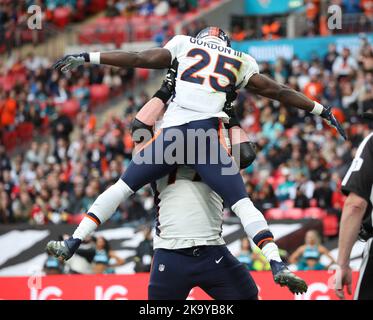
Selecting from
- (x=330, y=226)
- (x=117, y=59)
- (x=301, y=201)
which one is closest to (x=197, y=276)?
(x=117, y=59)

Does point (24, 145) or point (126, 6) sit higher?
point (126, 6)

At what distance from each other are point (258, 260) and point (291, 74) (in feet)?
25.8

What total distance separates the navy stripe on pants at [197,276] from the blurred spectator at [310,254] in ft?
18.1

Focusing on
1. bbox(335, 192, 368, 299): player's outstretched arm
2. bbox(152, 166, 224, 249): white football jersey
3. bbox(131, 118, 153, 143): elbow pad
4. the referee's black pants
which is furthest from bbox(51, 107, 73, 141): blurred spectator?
bbox(335, 192, 368, 299): player's outstretched arm

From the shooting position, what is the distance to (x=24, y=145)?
75.0 feet

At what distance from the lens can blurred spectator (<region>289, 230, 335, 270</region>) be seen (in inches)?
480

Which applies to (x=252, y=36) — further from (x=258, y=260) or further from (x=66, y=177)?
(x=258, y=260)

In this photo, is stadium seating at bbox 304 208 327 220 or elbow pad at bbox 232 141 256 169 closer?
elbow pad at bbox 232 141 256 169

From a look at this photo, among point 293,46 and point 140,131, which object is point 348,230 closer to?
point 140,131

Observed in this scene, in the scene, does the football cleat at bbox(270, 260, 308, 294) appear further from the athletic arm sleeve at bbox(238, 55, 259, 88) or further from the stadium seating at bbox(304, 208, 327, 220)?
the stadium seating at bbox(304, 208, 327, 220)

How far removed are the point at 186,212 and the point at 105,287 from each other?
398cm

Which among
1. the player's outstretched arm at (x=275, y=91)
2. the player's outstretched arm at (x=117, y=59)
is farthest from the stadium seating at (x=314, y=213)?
the player's outstretched arm at (x=117, y=59)

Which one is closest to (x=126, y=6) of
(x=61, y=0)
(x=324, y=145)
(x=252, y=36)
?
(x=61, y=0)

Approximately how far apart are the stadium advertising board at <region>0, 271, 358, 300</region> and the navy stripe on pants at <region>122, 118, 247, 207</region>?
3.54 m
